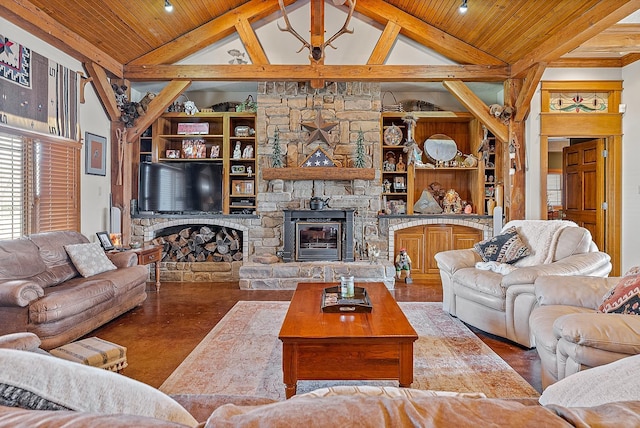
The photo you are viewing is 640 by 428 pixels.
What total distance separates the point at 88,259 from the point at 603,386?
4194mm

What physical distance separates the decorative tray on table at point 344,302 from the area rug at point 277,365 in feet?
1.49

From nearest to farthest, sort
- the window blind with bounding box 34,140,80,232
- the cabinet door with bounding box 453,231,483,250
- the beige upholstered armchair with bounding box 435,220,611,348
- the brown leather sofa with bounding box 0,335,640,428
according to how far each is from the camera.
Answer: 1. the brown leather sofa with bounding box 0,335,640,428
2. the beige upholstered armchair with bounding box 435,220,611,348
3. the window blind with bounding box 34,140,80,232
4. the cabinet door with bounding box 453,231,483,250

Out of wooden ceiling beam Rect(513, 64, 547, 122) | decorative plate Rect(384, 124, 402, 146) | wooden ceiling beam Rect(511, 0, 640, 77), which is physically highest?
wooden ceiling beam Rect(511, 0, 640, 77)

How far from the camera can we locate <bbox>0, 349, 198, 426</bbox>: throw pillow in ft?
2.50

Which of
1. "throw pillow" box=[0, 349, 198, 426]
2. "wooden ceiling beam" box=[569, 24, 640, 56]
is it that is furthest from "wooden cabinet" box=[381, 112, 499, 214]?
"throw pillow" box=[0, 349, 198, 426]

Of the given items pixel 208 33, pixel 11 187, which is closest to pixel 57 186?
pixel 11 187

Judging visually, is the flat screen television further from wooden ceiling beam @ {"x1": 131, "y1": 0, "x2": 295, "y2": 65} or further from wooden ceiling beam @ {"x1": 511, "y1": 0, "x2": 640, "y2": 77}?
wooden ceiling beam @ {"x1": 511, "y1": 0, "x2": 640, "y2": 77}

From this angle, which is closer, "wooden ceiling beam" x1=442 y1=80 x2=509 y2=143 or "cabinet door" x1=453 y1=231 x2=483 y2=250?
"wooden ceiling beam" x1=442 y1=80 x2=509 y2=143

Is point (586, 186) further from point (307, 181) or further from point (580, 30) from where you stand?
point (307, 181)

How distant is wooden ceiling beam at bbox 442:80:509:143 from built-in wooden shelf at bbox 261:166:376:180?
157 centimetres

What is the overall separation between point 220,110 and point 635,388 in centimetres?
645

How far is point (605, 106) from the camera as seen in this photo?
550 centimetres

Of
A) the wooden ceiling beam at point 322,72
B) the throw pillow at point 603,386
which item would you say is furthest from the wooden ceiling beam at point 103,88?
the throw pillow at point 603,386

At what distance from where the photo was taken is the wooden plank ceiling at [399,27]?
13.0ft
